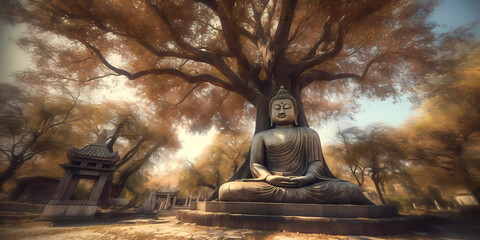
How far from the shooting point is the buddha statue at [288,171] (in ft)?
10.5

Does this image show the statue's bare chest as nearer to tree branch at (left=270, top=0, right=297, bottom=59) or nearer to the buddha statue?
the buddha statue

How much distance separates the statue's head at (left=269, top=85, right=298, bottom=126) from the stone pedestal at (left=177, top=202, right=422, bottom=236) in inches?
93.1

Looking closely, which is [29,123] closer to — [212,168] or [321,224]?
[212,168]

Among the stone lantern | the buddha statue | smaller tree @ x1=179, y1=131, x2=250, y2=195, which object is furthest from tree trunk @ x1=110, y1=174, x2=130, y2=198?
the buddha statue

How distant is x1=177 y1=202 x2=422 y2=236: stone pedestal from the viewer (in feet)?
7.91

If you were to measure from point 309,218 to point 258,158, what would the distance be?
1.91 meters

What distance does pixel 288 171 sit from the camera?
415 cm

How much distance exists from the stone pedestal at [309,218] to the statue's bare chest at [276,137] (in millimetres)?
1649

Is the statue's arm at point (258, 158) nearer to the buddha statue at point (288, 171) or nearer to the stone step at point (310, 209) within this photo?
the buddha statue at point (288, 171)

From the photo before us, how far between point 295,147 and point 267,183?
4.22 ft

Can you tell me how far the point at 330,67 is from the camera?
8.56 m

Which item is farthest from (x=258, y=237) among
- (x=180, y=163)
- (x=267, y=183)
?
(x=180, y=163)

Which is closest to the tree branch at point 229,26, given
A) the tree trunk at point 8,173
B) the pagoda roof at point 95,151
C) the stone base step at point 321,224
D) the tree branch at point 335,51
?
the tree branch at point 335,51

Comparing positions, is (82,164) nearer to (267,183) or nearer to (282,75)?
(267,183)
